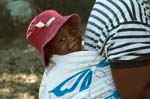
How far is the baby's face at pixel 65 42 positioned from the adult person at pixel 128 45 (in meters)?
0.22

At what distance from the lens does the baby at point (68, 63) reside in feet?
7.21

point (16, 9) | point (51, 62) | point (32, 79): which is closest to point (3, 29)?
point (16, 9)

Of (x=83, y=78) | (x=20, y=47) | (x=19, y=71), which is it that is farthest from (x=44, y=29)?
(x=20, y=47)

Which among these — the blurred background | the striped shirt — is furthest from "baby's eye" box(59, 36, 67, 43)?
the blurred background

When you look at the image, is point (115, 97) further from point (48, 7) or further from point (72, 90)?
point (48, 7)

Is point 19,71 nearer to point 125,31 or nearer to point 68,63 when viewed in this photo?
point 68,63

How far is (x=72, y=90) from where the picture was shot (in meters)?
2.24

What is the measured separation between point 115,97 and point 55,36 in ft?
1.34

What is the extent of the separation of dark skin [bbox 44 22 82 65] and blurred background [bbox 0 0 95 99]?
285 centimetres

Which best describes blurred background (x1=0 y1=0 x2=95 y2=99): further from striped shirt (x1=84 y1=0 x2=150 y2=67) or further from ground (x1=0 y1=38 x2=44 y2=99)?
striped shirt (x1=84 y1=0 x2=150 y2=67)

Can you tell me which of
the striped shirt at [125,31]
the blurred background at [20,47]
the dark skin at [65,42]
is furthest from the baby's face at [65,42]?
the blurred background at [20,47]

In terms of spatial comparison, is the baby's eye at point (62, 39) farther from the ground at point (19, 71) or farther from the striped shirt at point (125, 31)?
the ground at point (19, 71)

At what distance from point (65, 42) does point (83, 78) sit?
0.20 metres

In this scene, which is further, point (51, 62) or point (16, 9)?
point (16, 9)
